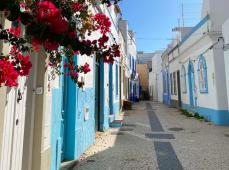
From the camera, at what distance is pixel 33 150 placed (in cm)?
314

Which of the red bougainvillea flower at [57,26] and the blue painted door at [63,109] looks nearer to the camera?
the red bougainvillea flower at [57,26]

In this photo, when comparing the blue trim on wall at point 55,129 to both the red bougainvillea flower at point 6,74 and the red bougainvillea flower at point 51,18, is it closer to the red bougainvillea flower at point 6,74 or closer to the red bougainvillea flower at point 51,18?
the red bougainvillea flower at point 51,18

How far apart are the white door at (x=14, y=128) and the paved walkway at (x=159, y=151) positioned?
1973mm

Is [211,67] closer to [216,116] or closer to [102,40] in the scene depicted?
[216,116]

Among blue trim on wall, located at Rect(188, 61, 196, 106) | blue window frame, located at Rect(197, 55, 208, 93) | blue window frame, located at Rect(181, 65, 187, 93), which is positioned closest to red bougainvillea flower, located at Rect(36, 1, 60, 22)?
blue window frame, located at Rect(197, 55, 208, 93)

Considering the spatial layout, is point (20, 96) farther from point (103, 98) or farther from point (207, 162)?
point (103, 98)

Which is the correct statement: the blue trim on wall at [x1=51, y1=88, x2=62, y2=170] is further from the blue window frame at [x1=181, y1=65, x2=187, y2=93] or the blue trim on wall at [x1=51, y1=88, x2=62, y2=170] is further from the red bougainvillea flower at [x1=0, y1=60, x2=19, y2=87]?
the blue window frame at [x1=181, y1=65, x2=187, y2=93]

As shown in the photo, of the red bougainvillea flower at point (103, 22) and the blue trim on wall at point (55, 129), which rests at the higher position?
the red bougainvillea flower at point (103, 22)

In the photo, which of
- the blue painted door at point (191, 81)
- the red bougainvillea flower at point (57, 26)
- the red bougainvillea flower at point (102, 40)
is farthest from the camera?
the blue painted door at point (191, 81)

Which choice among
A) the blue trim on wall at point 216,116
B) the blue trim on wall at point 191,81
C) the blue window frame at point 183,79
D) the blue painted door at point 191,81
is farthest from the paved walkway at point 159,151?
the blue window frame at point 183,79

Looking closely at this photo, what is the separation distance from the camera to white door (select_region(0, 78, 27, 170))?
2.52m

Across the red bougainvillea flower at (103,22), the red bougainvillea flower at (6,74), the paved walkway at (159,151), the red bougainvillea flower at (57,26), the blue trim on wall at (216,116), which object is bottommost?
the paved walkway at (159,151)

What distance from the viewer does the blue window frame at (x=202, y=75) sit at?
37.1 feet

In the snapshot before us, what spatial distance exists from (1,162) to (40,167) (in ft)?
2.55
